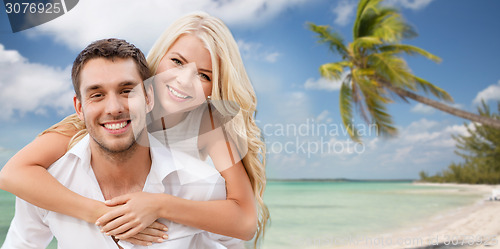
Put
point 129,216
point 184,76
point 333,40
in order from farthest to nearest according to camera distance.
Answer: point 333,40 → point 184,76 → point 129,216

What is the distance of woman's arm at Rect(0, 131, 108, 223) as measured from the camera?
1.44 m

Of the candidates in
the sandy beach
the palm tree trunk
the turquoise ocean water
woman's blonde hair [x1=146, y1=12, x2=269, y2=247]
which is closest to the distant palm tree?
the palm tree trunk

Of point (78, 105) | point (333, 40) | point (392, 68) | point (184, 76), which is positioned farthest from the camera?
point (333, 40)

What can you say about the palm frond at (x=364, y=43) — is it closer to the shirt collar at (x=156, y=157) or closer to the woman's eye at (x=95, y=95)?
the shirt collar at (x=156, y=157)

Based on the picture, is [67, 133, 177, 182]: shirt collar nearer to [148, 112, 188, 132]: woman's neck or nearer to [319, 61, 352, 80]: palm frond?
[148, 112, 188, 132]: woman's neck

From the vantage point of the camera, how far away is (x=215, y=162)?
1.78 meters

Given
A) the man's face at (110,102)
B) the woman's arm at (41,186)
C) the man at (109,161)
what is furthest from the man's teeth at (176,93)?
the woman's arm at (41,186)


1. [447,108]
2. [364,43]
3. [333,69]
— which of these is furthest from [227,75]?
[447,108]

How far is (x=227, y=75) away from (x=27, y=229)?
3.10ft

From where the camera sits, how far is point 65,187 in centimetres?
148

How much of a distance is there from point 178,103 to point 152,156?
0.30m

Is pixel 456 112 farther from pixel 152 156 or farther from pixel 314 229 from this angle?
pixel 152 156

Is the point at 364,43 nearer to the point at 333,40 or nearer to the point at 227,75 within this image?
the point at 333,40

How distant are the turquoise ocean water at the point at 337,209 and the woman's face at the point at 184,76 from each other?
7.27 meters
